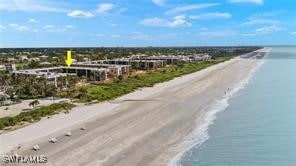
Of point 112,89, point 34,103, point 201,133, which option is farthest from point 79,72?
point 201,133

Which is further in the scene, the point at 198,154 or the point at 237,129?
the point at 237,129

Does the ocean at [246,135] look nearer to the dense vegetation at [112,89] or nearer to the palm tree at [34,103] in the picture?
the dense vegetation at [112,89]

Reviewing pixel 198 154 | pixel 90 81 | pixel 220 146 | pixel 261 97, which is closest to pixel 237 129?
pixel 220 146

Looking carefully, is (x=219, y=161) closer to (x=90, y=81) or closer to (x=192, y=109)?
(x=192, y=109)

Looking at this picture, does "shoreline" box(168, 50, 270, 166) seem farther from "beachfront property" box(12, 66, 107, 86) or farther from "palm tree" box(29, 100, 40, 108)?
"beachfront property" box(12, 66, 107, 86)

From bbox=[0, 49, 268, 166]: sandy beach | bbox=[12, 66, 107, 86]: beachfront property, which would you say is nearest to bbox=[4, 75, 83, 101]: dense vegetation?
bbox=[0, 49, 268, 166]: sandy beach
